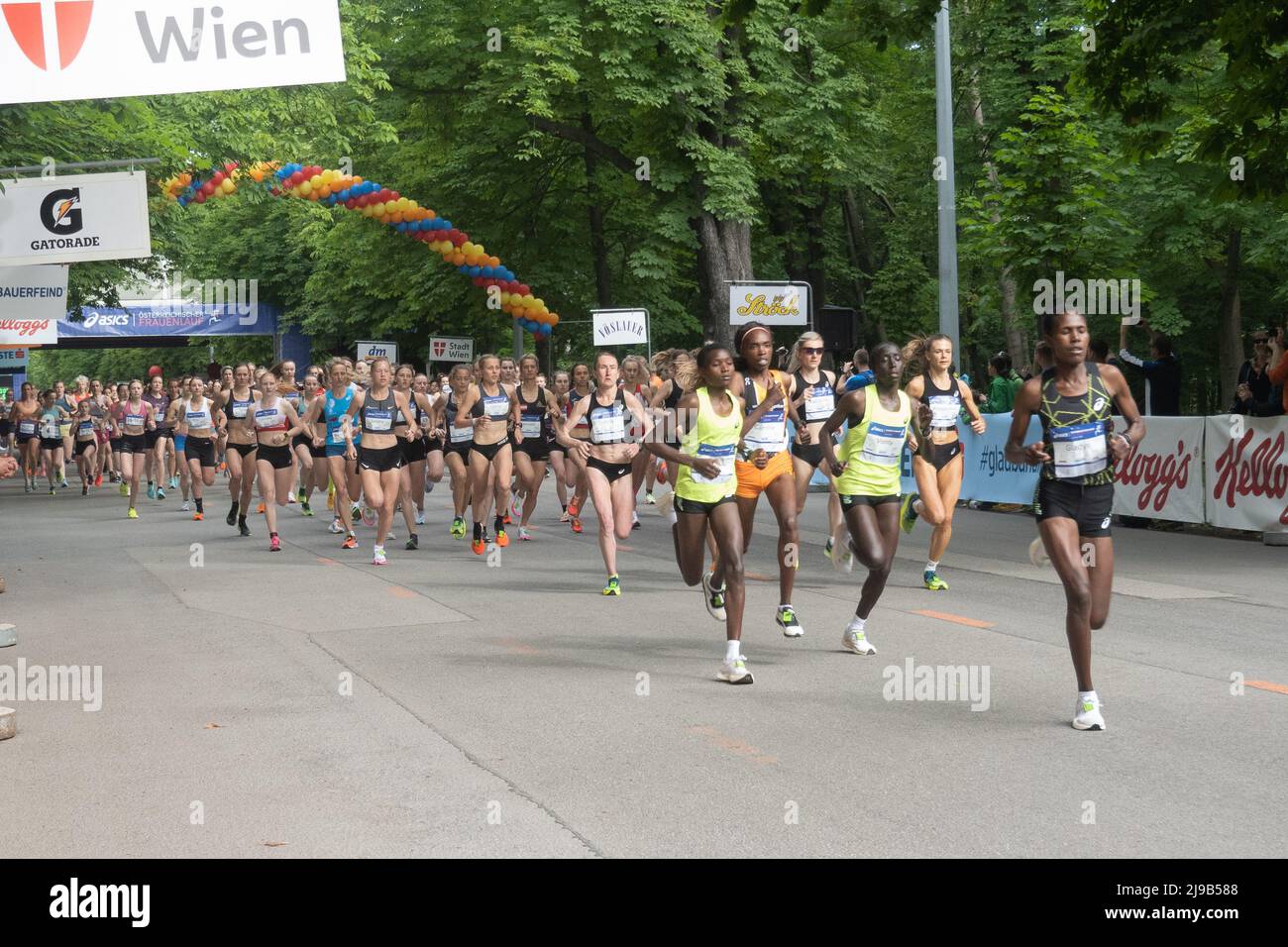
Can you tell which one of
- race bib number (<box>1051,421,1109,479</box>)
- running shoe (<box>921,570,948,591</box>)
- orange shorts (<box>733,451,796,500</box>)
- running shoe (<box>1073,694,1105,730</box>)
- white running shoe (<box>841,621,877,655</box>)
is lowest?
running shoe (<box>921,570,948,591</box>)

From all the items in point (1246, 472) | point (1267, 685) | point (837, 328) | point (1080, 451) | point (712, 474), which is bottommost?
point (1267, 685)

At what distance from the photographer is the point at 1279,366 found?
15.6 m

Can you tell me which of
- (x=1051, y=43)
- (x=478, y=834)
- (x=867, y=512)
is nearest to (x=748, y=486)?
(x=867, y=512)

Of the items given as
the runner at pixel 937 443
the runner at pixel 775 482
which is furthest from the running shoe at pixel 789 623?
the runner at pixel 937 443

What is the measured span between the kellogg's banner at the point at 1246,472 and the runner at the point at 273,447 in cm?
981

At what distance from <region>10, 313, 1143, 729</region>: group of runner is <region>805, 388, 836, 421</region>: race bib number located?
0.06 ft

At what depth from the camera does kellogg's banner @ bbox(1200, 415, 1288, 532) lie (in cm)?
1567

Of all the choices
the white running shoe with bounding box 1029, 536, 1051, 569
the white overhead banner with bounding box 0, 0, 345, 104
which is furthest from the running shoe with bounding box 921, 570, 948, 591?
the white overhead banner with bounding box 0, 0, 345, 104

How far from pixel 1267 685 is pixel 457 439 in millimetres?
10888

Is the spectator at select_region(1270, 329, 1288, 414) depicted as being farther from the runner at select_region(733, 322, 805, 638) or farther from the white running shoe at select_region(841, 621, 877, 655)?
the white running shoe at select_region(841, 621, 877, 655)

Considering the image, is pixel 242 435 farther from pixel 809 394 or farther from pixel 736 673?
pixel 736 673

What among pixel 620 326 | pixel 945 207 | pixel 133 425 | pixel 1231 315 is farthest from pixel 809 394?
pixel 1231 315

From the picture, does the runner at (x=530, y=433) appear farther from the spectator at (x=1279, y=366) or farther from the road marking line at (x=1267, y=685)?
the road marking line at (x=1267, y=685)

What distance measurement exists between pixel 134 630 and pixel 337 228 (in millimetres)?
33094
